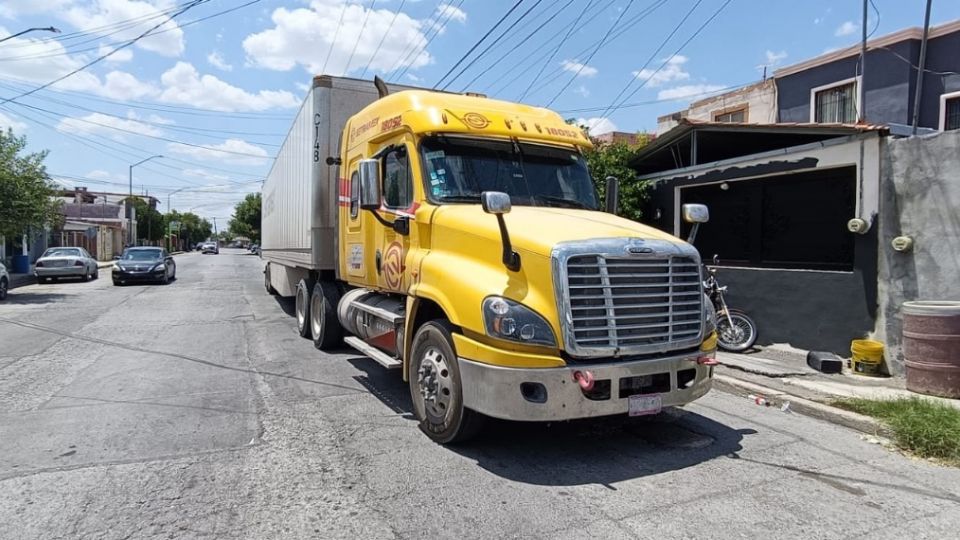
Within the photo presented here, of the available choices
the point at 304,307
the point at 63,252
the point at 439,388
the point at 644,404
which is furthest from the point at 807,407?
the point at 63,252

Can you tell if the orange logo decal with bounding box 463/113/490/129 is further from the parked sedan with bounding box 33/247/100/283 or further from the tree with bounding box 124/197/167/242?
the tree with bounding box 124/197/167/242

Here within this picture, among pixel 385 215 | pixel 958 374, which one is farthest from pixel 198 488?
pixel 958 374

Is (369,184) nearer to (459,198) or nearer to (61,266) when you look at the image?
(459,198)

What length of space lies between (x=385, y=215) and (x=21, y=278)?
25.4 meters

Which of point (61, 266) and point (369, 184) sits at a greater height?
point (369, 184)

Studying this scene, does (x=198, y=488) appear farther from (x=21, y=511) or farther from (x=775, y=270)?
(x=775, y=270)

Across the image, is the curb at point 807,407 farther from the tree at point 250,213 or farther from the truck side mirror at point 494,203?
the tree at point 250,213

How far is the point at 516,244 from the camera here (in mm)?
4652

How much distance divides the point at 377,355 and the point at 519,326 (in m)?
2.48

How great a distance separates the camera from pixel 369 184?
19.9 feet

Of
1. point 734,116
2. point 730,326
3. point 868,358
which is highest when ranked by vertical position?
point 734,116

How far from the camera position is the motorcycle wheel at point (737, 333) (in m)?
9.45

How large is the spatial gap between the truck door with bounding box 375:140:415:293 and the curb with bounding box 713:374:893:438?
4.12 m

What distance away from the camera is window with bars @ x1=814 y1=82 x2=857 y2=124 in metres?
15.3
